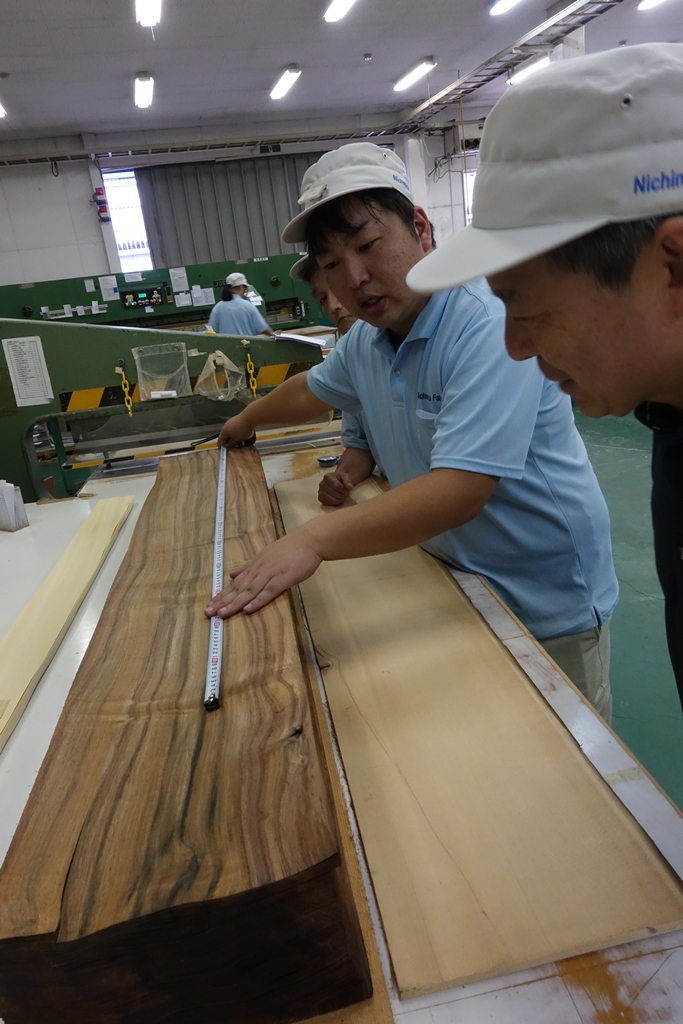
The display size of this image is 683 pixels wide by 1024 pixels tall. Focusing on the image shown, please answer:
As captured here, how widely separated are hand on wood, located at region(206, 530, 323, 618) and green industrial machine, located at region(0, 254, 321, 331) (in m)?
5.55

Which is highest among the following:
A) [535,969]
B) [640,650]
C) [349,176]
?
[349,176]

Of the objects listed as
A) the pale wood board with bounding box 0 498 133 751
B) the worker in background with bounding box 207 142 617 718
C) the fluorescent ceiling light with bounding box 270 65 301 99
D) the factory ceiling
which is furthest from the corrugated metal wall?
the worker in background with bounding box 207 142 617 718

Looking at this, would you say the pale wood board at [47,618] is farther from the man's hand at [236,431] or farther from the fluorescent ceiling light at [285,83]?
the fluorescent ceiling light at [285,83]

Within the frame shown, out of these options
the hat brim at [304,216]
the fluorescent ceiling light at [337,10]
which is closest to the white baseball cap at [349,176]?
the hat brim at [304,216]

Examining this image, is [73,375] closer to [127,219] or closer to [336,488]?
[336,488]

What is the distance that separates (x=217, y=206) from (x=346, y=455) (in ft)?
31.0

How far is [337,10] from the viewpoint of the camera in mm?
6129

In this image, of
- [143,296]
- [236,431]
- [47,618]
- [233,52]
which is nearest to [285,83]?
[233,52]

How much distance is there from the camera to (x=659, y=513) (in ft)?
2.98

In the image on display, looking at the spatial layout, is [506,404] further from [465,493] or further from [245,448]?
[245,448]

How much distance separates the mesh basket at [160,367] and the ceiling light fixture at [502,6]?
677 cm

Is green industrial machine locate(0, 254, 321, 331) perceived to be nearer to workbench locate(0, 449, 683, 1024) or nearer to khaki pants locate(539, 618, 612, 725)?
workbench locate(0, 449, 683, 1024)

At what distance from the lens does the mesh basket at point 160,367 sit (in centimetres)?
233

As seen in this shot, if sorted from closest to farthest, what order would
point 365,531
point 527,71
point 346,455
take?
point 365,531 < point 527,71 < point 346,455
